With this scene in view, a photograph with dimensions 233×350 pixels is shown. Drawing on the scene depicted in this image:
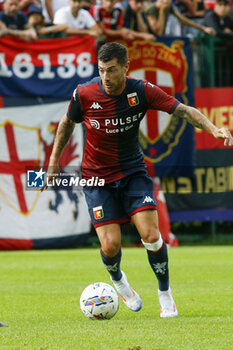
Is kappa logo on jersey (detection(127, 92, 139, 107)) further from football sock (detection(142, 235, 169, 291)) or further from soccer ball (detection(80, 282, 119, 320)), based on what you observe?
soccer ball (detection(80, 282, 119, 320))

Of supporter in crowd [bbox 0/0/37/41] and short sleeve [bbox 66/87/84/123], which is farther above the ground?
short sleeve [bbox 66/87/84/123]

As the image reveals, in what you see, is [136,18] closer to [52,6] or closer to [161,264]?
[52,6]

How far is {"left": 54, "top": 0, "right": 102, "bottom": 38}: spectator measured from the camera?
52.9ft

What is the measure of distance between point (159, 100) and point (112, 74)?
0.55m

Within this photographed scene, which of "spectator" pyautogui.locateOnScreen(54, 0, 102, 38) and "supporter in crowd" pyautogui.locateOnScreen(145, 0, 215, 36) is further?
"supporter in crowd" pyautogui.locateOnScreen(145, 0, 215, 36)

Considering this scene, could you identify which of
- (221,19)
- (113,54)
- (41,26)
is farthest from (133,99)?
(221,19)

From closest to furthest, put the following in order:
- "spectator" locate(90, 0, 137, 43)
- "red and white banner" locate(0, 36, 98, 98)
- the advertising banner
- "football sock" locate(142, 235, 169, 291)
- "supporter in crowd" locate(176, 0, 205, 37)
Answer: "football sock" locate(142, 235, 169, 291) → "red and white banner" locate(0, 36, 98, 98) → "spectator" locate(90, 0, 137, 43) → the advertising banner → "supporter in crowd" locate(176, 0, 205, 37)

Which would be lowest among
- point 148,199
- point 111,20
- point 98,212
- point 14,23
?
point 111,20

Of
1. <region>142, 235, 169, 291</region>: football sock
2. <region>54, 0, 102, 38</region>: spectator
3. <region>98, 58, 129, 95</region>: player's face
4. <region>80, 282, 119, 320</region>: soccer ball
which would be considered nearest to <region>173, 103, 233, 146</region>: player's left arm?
<region>98, 58, 129, 95</region>: player's face

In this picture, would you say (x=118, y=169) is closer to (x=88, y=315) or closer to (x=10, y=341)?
(x=88, y=315)

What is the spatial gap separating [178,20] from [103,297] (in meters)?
11.6

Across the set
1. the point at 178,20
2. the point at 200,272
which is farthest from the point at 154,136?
Result: the point at 200,272

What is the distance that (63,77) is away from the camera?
1606 centimetres

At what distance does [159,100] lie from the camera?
696 cm
